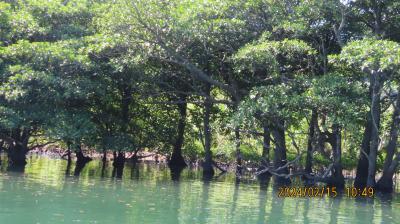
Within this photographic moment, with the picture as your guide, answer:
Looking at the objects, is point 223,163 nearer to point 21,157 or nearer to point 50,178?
point 21,157

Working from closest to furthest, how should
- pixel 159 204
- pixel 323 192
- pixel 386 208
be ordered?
pixel 159 204, pixel 386 208, pixel 323 192

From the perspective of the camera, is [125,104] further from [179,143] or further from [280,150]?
[280,150]

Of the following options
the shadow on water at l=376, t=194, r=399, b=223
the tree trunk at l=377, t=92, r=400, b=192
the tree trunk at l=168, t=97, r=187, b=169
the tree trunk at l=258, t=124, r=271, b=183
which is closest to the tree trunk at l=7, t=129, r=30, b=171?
the tree trunk at l=168, t=97, r=187, b=169

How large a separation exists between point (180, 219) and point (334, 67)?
1116cm

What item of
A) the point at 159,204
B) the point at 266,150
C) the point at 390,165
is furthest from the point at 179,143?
the point at 159,204

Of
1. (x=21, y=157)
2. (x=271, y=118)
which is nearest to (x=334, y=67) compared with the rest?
(x=271, y=118)

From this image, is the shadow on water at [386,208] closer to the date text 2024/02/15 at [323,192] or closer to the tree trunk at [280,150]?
the date text 2024/02/15 at [323,192]

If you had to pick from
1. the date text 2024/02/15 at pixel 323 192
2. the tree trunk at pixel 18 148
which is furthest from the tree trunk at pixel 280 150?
the tree trunk at pixel 18 148

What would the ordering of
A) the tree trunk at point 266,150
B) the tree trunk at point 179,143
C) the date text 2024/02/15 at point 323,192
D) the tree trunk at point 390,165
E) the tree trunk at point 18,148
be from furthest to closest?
the tree trunk at point 179,143, the tree trunk at point 18,148, the tree trunk at point 266,150, the tree trunk at point 390,165, the date text 2024/02/15 at point 323,192

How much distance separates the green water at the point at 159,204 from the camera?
34.7 ft

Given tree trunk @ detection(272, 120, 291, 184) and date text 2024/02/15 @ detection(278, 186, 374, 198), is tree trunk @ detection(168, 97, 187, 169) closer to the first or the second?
tree trunk @ detection(272, 120, 291, 184)

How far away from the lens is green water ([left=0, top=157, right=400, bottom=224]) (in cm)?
1059

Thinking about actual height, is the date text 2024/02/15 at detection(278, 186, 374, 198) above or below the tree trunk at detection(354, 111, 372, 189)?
below

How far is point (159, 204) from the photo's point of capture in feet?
41.3
